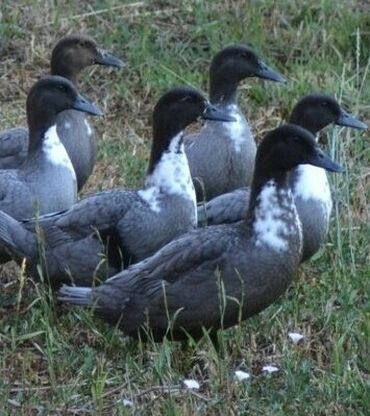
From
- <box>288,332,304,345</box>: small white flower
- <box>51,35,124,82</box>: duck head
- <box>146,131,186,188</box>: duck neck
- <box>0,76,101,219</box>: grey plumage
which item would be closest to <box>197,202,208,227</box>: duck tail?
<box>146,131,186,188</box>: duck neck

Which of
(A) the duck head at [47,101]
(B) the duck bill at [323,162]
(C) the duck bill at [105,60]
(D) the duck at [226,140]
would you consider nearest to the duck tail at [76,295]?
(B) the duck bill at [323,162]

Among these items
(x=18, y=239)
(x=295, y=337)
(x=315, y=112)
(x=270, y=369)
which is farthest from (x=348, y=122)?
(x=270, y=369)

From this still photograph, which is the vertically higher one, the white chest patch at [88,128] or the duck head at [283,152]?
the duck head at [283,152]

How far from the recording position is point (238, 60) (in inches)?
366

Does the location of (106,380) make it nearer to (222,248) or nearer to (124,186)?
(222,248)

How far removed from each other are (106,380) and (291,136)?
55.5 inches

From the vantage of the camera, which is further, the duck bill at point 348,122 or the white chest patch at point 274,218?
the duck bill at point 348,122

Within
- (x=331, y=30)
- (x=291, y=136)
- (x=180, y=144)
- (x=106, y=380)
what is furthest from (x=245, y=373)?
(x=331, y=30)

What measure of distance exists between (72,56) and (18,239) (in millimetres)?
2093

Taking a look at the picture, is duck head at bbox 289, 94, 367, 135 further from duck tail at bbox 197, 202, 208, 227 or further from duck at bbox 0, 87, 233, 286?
duck at bbox 0, 87, 233, 286

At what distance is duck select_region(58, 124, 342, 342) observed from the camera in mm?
6910

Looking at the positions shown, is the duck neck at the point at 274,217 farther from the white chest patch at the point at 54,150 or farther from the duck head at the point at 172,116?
the white chest patch at the point at 54,150

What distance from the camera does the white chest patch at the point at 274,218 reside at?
7.00 m

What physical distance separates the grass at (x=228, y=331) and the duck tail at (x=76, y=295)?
0.11 metres
